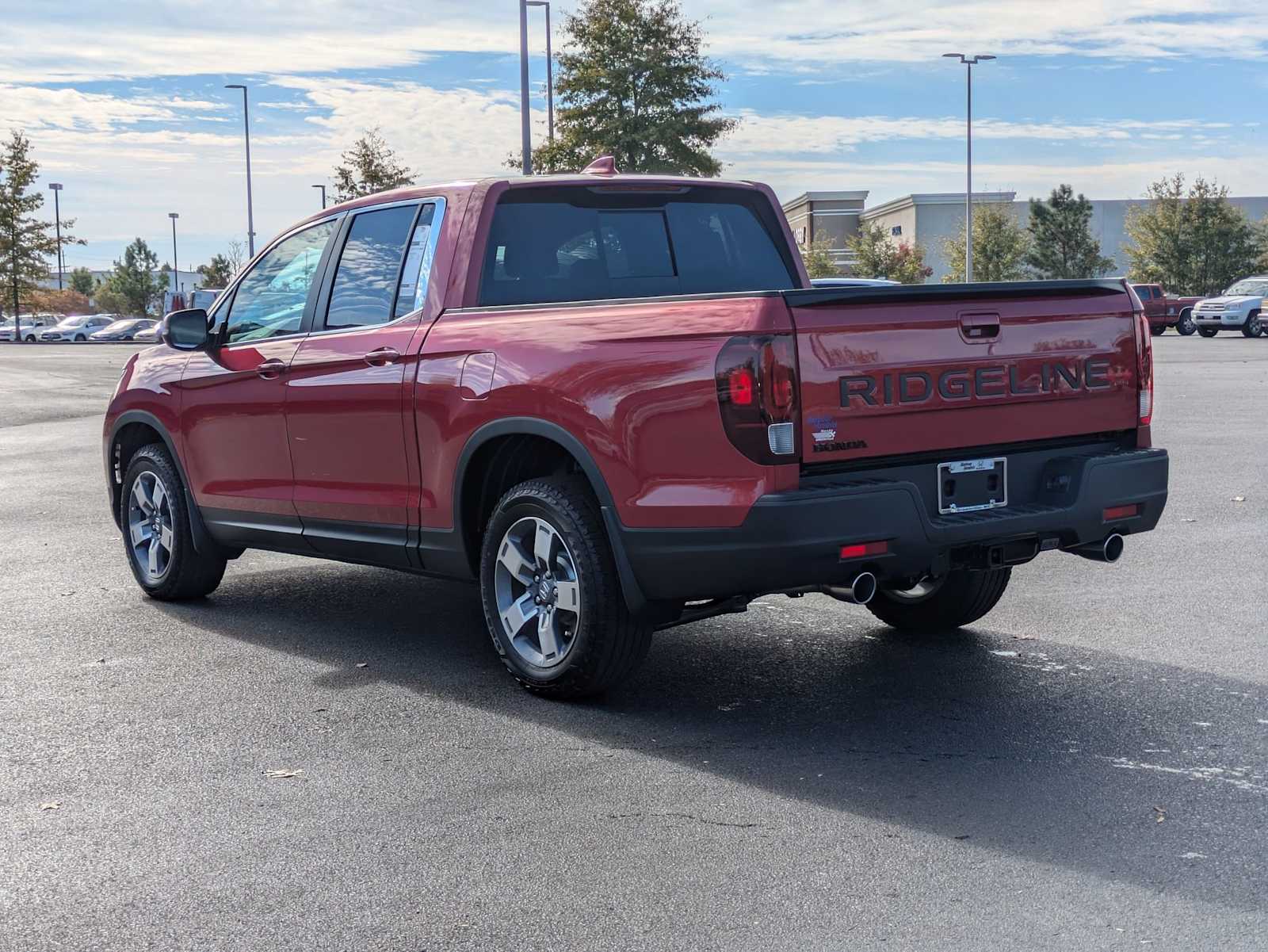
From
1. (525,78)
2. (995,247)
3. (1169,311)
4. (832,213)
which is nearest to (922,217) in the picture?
(832,213)

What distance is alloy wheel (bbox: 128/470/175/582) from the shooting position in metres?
7.59

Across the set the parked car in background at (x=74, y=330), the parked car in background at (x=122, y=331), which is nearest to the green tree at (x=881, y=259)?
the parked car in background at (x=122, y=331)

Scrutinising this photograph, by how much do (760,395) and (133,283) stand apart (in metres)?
115

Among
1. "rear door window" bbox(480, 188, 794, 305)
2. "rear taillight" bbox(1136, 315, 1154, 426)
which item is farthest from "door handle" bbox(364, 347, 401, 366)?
"rear taillight" bbox(1136, 315, 1154, 426)

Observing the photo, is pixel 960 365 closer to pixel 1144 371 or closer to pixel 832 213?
pixel 1144 371

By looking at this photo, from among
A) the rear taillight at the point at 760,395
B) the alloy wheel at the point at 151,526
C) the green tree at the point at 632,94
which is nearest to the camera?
the rear taillight at the point at 760,395

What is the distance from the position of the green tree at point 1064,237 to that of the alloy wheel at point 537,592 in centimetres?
6991

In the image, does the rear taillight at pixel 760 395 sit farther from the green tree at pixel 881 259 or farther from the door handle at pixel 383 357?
the green tree at pixel 881 259

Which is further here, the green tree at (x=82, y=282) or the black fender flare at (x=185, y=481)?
the green tree at (x=82, y=282)

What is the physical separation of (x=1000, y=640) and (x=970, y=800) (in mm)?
2224

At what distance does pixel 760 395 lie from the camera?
15.5ft

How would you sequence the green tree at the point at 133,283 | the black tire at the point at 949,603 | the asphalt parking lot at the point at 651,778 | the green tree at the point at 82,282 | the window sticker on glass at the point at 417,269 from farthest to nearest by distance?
the green tree at the point at 82,282 → the green tree at the point at 133,283 → the black tire at the point at 949,603 → the window sticker on glass at the point at 417,269 → the asphalt parking lot at the point at 651,778

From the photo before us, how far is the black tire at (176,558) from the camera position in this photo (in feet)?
24.5

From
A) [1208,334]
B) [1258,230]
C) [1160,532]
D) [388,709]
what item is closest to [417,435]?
[388,709]
